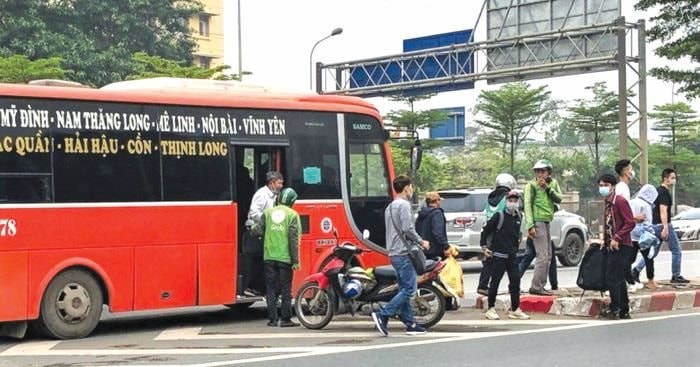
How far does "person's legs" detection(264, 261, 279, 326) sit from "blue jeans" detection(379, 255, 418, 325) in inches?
64.3

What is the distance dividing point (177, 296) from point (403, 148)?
36.1 m

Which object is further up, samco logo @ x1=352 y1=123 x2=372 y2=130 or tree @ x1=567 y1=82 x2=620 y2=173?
tree @ x1=567 y1=82 x2=620 y2=173

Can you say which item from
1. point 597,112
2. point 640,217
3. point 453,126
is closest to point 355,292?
point 640,217

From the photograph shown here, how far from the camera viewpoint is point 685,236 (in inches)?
1368

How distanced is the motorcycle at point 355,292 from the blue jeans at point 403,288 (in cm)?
48

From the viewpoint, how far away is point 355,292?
37.8 feet

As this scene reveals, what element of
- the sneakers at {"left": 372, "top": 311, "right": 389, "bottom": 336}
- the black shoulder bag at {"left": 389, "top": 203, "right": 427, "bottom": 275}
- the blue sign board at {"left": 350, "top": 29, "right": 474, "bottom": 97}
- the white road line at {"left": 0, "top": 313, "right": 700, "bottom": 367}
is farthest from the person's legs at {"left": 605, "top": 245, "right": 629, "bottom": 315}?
the blue sign board at {"left": 350, "top": 29, "right": 474, "bottom": 97}

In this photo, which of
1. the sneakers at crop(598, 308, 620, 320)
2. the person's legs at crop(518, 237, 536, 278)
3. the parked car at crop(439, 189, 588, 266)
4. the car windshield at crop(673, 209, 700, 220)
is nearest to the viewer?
the sneakers at crop(598, 308, 620, 320)

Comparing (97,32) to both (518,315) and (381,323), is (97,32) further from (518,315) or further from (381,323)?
(381,323)

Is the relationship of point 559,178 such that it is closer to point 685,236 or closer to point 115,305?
point 685,236

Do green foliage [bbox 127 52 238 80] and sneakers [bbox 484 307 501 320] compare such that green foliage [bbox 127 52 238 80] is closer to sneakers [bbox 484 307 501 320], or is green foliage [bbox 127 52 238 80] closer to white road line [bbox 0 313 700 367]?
sneakers [bbox 484 307 501 320]

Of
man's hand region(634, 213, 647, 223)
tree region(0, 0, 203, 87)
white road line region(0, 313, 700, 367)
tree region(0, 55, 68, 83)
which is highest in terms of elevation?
tree region(0, 0, 203, 87)

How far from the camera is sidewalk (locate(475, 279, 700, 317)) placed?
12609 millimetres

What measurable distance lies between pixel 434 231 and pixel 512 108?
3801 cm
